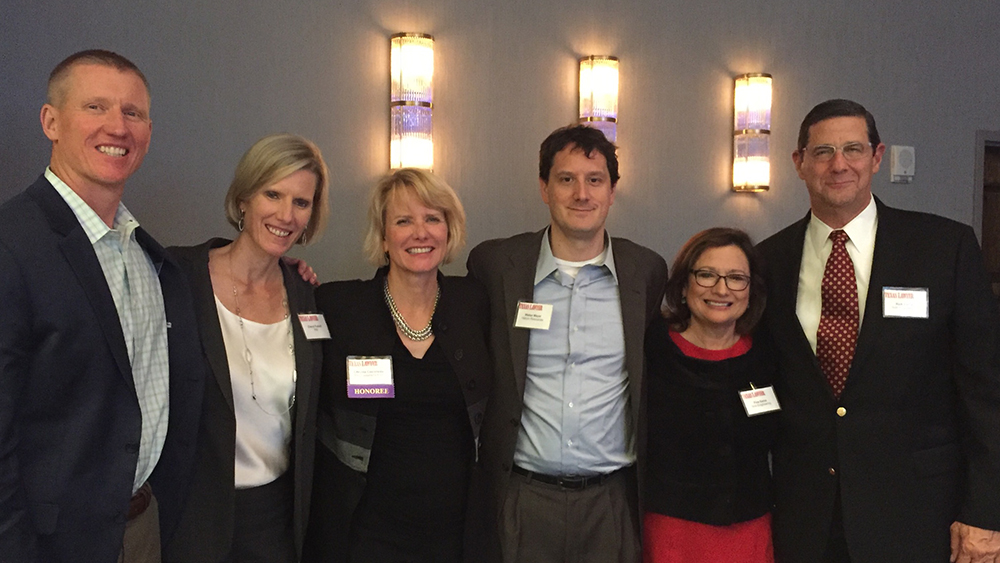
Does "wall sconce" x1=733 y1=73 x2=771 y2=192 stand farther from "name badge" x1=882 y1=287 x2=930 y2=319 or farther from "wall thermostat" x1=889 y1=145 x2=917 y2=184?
"name badge" x1=882 y1=287 x2=930 y2=319

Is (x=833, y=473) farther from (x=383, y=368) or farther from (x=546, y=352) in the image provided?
(x=383, y=368)

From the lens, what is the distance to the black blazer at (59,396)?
149 cm

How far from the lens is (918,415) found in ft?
7.12

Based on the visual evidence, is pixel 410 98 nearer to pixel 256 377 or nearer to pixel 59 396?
pixel 256 377

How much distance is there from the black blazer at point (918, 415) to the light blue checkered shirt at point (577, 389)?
60 centimetres

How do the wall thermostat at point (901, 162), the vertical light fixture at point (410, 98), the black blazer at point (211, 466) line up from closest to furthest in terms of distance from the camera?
the black blazer at point (211, 466)
the vertical light fixture at point (410, 98)
the wall thermostat at point (901, 162)

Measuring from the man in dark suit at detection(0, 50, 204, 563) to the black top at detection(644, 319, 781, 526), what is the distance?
1372mm

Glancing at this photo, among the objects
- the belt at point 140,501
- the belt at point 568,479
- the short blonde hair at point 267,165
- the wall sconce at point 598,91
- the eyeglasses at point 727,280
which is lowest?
the belt at point 568,479

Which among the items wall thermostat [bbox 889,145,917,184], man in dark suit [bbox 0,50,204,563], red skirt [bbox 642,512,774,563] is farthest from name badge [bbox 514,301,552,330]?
wall thermostat [bbox 889,145,917,184]

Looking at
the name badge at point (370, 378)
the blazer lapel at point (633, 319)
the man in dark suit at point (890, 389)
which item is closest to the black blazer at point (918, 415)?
the man in dark suit at point (890, 389)

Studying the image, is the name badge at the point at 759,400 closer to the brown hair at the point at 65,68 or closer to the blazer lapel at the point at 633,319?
the blazer lapel at the point at 633,319

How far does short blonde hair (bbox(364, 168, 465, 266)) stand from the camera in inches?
90.1

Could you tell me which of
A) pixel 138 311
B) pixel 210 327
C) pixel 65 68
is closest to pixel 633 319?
pixel 210 327

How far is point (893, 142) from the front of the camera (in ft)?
14.9
